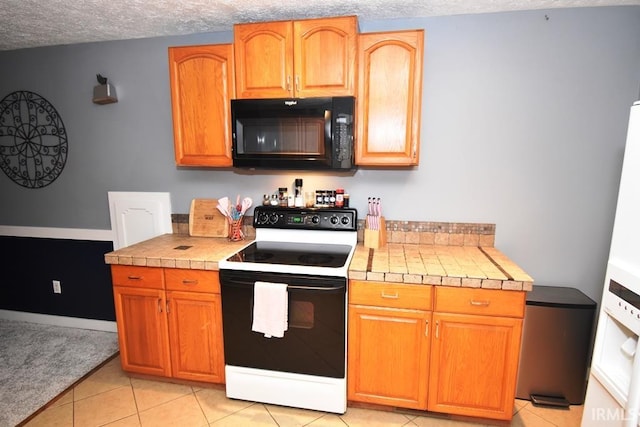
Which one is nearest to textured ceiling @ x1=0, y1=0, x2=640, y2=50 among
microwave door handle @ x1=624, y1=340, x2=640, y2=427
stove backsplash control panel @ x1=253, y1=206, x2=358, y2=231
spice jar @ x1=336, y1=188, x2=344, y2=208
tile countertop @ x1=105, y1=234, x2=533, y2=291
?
spice jar @ x1=336, y1=188, x2=344, y2=208

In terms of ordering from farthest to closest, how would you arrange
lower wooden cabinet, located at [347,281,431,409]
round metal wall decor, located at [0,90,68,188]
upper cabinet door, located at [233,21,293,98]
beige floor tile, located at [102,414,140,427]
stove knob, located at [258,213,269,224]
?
round metal wall decor, located at [0,90,68,188] → stove knob, located at [258,213,269,224] → upper cabinet door, located at [233,21,293,98] → beige floor tile, located at [102,414,140,427] → lower wooden cabinet, located at [347,281,431,409]

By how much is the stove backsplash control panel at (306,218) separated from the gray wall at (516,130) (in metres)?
0.20

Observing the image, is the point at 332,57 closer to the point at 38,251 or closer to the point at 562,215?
the point at 562,215

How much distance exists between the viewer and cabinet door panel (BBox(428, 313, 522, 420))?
1794 millimetres

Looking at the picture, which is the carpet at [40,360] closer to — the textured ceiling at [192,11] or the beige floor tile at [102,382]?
the beige floor tile at [102,382]

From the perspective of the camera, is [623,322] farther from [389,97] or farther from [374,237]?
[389,97]

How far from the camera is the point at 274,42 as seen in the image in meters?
2.07

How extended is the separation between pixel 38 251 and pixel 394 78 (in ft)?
11.1

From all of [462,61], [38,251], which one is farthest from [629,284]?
[38,251]

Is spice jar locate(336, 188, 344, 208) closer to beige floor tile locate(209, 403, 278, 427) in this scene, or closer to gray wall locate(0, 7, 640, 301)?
gray wall locate(0, 7, 640, 301)

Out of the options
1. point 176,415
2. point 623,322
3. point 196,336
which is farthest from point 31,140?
point 623,322

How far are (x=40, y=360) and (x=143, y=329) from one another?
1.13m

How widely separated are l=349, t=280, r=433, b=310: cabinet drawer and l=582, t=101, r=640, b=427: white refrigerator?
764mm

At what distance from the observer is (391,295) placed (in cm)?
186
